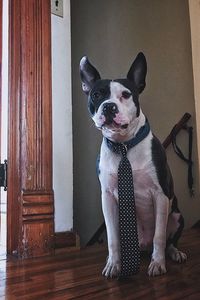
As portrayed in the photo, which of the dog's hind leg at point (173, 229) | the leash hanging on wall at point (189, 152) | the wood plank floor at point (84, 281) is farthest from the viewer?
the leash hanging on wall at point (189, 152)

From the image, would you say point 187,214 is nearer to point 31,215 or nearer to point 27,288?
point 31,215

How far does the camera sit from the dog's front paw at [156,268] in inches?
43.3

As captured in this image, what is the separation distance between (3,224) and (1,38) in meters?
0.97

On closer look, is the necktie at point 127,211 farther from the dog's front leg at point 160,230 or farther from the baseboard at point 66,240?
the baseboard at point 66,240

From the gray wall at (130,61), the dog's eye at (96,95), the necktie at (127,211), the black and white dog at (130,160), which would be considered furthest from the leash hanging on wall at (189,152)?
the dog's eye at (96,95)

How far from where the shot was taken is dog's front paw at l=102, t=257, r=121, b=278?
3.61 feet

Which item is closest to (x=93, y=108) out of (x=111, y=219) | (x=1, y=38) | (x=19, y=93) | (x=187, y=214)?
(x=111, y=219)

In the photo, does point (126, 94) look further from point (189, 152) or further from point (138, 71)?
point (189, 152)

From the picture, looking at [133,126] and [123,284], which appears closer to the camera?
[123,284]

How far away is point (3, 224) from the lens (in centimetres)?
174

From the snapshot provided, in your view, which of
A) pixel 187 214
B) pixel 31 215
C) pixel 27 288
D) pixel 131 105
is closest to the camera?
pixel 27 288

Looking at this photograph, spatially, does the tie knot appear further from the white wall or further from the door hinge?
the door hinge

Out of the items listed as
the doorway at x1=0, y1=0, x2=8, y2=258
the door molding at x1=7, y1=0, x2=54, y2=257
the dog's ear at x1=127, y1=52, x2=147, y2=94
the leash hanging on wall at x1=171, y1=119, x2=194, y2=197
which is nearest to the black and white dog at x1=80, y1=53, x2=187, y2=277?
the dog's ear at x1=127, y1=52, x2=147, y2=94

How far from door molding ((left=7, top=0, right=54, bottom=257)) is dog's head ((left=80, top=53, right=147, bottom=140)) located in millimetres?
387
